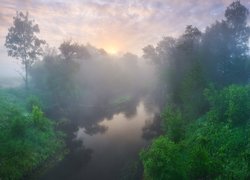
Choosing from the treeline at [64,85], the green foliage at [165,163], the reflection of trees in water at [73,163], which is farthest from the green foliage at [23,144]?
the treeline at [64,85]

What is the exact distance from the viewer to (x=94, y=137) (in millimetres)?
36844

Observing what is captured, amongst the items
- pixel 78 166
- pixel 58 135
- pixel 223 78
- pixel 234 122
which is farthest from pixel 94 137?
pixel 223 78

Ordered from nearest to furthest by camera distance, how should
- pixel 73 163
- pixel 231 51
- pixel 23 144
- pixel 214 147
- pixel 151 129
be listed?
pixel 214 147 < pixel 23 144 < pixel 73 163 < pixel 151 129 < pixel 231 51

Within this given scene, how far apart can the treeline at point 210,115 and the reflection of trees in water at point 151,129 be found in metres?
4.42

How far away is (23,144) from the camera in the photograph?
83.5ft

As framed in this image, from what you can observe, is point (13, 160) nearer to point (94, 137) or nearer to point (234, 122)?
point (94, 137)

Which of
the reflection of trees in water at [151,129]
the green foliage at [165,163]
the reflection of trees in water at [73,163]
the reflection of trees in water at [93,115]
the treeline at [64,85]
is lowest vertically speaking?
the green foliage at [165,163]

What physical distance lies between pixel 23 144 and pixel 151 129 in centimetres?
2258

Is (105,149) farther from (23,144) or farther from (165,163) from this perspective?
(165,163)

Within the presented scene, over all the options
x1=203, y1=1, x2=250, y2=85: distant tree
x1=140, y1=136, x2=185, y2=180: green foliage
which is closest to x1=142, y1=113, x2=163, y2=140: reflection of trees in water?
x1=203, y1=1, x2=250, y2=85: distant tree

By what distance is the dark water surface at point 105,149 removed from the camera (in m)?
24.1

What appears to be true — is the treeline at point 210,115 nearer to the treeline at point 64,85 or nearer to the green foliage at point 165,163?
the green foliage at point 165,163

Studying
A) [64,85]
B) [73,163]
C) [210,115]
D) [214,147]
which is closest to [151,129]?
[210,115]

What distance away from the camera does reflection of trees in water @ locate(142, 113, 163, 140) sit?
36138 mm
